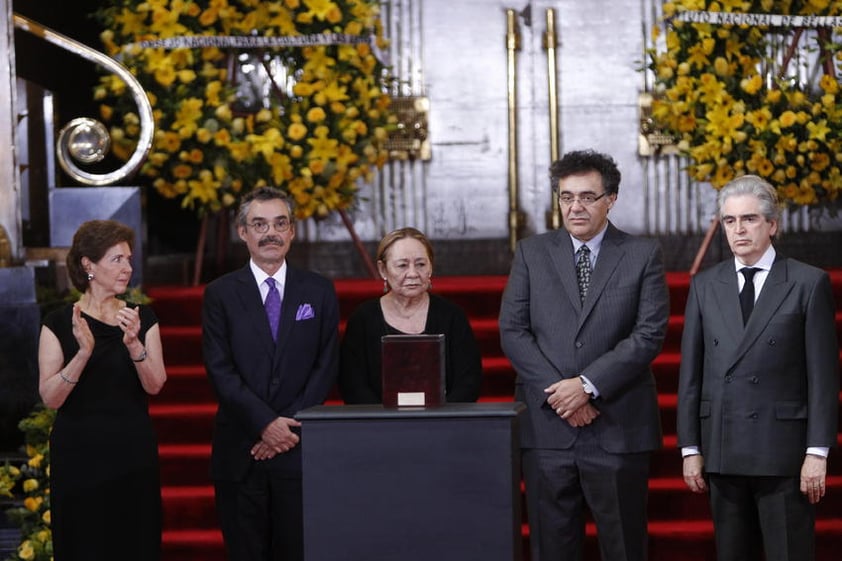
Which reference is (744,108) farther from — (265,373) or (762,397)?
(265,373)

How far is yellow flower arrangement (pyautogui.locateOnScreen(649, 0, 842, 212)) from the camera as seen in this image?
6605mm

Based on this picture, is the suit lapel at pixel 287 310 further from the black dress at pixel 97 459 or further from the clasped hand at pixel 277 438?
the black dress at pixel 97 459

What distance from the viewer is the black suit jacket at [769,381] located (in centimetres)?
402

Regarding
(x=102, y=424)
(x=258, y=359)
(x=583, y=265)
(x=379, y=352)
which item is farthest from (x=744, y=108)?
(x=102, y=424)

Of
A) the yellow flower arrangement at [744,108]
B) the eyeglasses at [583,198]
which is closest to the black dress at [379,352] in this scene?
the eyeglasses at [583,198]

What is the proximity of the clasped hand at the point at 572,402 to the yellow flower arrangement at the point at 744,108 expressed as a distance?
2765mm

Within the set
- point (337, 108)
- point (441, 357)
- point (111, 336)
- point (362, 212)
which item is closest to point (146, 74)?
point (337, 108)

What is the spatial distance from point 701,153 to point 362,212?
2236 millimetres

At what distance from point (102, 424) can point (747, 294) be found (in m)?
2.00

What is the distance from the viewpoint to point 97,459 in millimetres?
4289

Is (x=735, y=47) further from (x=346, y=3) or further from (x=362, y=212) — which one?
(x=362, y=212)

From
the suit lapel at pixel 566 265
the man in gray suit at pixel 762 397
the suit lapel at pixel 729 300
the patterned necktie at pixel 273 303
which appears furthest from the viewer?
the patterned necktie at pixel 273 303

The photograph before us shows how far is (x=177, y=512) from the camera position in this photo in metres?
5.60

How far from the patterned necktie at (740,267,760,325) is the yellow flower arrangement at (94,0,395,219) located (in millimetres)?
2908
